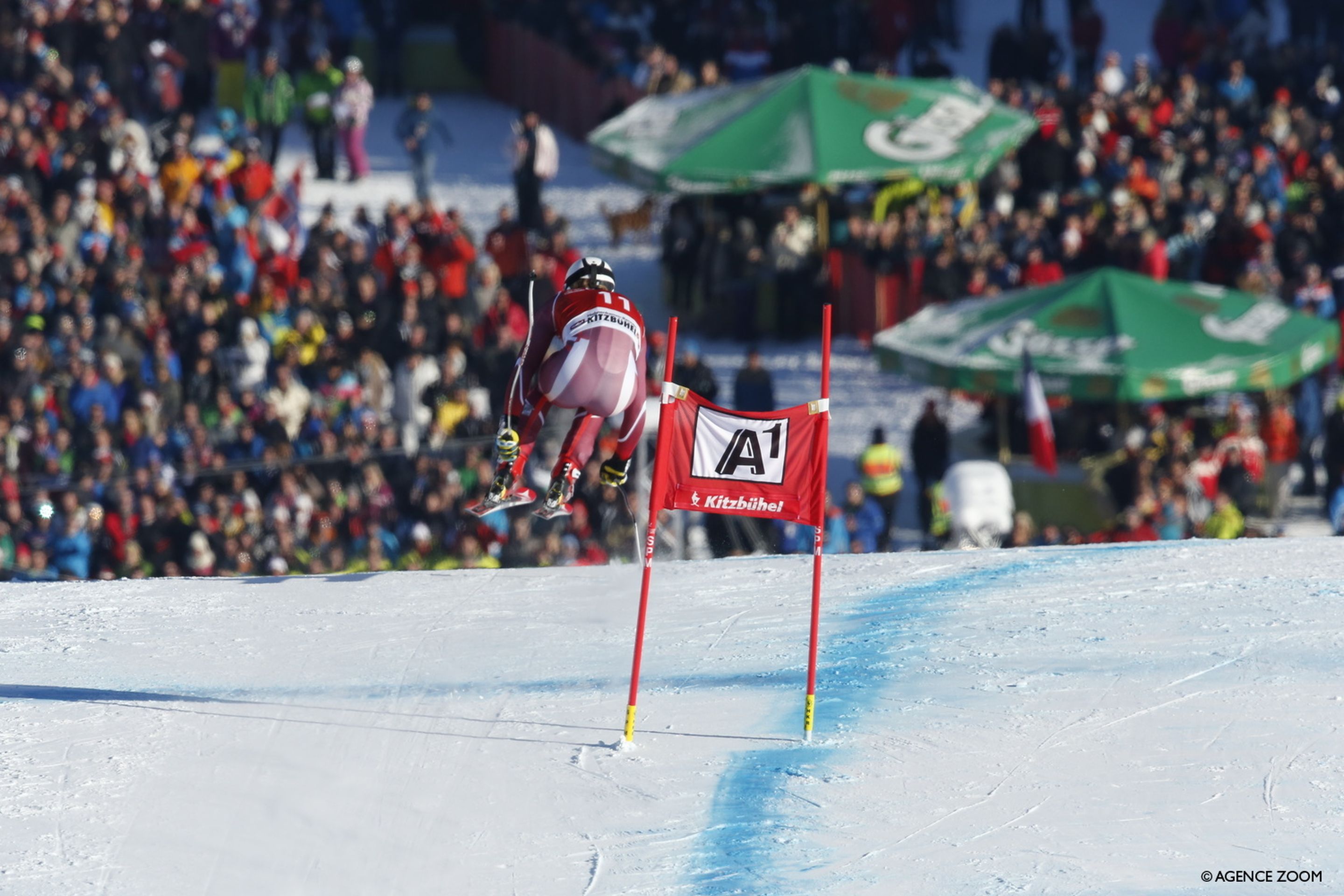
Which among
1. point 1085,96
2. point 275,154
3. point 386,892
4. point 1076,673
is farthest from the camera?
point 275,154

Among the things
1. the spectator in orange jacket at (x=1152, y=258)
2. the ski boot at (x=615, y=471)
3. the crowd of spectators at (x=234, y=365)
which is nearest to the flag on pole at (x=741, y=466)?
the ski boot at (x=615, y=471)

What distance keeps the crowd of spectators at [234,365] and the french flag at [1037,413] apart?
345 centimetres

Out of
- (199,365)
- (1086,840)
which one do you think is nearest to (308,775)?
Result: (1086,840)

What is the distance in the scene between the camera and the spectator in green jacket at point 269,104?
914 inches

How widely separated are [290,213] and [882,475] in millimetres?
6902

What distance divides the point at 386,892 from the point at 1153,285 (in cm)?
1044

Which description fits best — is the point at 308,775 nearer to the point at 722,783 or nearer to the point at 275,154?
the point at 722,783

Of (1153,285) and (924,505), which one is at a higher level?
(1153,285)

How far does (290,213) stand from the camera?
20156 millimetres

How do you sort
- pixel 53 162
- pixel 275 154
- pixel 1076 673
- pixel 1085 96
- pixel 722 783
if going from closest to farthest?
pixel 722 783 < pixel 1076 673 < pixel 53 162 < pixel 1085 96 < pixel 275 154

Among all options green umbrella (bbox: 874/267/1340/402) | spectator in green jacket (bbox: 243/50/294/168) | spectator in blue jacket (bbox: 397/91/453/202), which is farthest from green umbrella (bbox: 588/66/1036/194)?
spectator in green jacket (bbox: 243/50/294/168)

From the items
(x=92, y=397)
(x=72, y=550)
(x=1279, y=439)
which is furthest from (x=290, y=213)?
(x=1279, y=439)

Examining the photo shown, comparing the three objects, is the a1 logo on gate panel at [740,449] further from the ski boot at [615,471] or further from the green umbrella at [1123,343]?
the green umbrella at [1123,343]

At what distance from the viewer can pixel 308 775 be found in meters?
9.11
